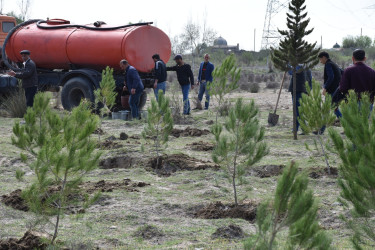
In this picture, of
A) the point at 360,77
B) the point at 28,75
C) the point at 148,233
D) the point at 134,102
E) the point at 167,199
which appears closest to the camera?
the point at 148,233

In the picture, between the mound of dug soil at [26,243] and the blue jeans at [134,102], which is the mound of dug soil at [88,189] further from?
the blue jeans at [134,102]

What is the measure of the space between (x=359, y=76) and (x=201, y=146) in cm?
285

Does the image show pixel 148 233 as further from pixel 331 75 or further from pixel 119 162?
pixel 331 75

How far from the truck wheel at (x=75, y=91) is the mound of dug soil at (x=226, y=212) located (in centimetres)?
827

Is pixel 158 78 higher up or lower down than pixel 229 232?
higher up

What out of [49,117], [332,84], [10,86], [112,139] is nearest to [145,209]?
[49,117]

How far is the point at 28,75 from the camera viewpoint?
39.4ft

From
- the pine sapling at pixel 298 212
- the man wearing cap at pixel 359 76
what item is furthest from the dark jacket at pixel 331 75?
the pine sapling at pixel 298 212

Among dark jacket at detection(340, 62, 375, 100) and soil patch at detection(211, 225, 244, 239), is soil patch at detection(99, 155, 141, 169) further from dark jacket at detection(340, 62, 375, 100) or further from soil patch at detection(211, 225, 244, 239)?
soil patch at detection(211, 225, 244, 239)

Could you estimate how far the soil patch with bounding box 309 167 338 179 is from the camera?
6707 millimetres

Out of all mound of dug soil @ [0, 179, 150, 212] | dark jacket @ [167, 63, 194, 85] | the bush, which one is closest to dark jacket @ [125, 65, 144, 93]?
dark jacket @ [167, 63, 194, 85]

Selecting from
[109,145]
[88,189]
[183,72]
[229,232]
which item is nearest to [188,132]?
[109,145]

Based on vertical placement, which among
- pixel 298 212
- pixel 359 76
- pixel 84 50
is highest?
pixel 84 50

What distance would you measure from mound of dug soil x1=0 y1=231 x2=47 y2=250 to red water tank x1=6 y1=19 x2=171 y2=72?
356 inches
